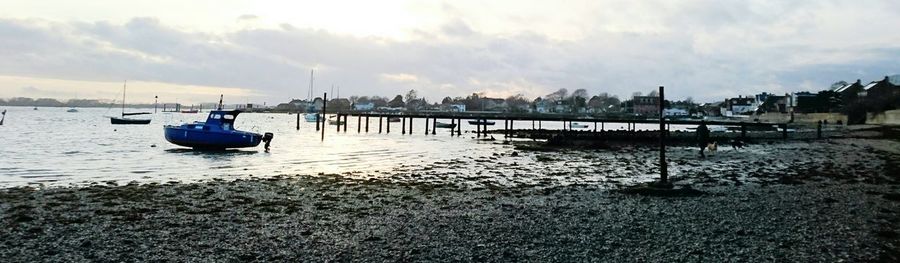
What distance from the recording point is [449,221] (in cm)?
1106

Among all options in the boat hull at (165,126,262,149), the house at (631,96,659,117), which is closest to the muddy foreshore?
the boat hull at (165,126,262,149)

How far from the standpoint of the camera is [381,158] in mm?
29969

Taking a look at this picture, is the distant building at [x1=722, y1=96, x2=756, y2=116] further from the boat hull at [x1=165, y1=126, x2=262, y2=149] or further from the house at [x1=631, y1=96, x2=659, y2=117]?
the boat hull at [x1=165, y1=126, x2=262, y2=149]

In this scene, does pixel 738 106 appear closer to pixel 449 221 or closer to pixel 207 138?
pixel 207 138

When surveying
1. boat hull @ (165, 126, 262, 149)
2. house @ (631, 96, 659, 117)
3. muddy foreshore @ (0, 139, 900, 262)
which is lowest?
muddy foreshore @ (0, 139, 900, 262)

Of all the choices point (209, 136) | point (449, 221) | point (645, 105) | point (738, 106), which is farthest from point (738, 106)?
point (449, 221)

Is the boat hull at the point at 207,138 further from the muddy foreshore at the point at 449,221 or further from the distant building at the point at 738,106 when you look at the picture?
the distant building at the point at 738,106

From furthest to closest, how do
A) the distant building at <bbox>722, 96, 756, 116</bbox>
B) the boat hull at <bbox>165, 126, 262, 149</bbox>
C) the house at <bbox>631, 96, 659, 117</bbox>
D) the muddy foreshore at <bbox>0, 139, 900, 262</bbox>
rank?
the house at <bbox>631, 96, 659, 117</bbox> → the distant building at <bbox>722, 96, 756, 116</bbox> → the boat hull at <bbox>165, 126, 262, 149</bbox> → the muddy foreshore at <bbox>0, 139, 900, 262</bbox>

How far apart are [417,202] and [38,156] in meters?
23.9

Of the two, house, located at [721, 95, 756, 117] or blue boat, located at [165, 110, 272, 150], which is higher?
house, located at [721, 95, 756, 117]

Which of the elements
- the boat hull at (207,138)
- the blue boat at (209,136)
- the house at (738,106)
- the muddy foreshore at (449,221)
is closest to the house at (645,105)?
the house at (738,106)

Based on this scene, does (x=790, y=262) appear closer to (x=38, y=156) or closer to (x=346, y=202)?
(x=346, y=202)

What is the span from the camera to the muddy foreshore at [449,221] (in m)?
8.27

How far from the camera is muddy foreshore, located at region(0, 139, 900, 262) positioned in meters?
8.27
